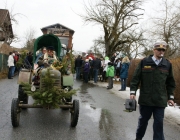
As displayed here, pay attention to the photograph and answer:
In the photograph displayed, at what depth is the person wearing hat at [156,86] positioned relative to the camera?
4840 mm

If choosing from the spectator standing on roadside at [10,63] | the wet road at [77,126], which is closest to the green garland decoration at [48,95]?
the wet road at [77,126]

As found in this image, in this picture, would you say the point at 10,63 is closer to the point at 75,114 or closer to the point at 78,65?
the point at 78,65

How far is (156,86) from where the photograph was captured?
4863mm

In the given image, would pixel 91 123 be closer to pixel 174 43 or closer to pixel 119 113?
pixel 119 113

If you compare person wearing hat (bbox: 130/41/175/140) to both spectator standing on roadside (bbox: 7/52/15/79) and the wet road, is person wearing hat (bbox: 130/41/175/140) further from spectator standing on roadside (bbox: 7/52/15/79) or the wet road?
spectator standing on roadside (bbox: 7/52/15/79)

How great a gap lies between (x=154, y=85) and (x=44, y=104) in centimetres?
238

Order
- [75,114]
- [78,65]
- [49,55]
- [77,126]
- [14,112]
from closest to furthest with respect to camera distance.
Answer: [14,112] → [75,114] → [77,126] → [49,55] → [78,65]

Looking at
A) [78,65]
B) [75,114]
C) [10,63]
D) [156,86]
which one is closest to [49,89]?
[75,114]

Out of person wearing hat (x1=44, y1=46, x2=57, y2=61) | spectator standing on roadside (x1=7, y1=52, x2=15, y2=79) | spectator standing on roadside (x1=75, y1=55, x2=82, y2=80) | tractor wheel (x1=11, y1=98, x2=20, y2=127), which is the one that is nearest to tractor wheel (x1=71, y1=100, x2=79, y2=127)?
tractor wheel (x1=11, y1=98, x2=20, y2=127)

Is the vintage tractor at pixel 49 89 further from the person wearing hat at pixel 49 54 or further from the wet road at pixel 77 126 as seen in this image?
the wet road at pixel 77 126

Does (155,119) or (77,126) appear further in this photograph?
(77,126)

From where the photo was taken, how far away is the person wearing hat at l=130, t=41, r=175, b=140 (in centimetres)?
484

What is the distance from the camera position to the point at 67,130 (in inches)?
238

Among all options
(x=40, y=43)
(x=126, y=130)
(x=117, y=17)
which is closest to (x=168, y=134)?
Answer: (x=126, y=130)
